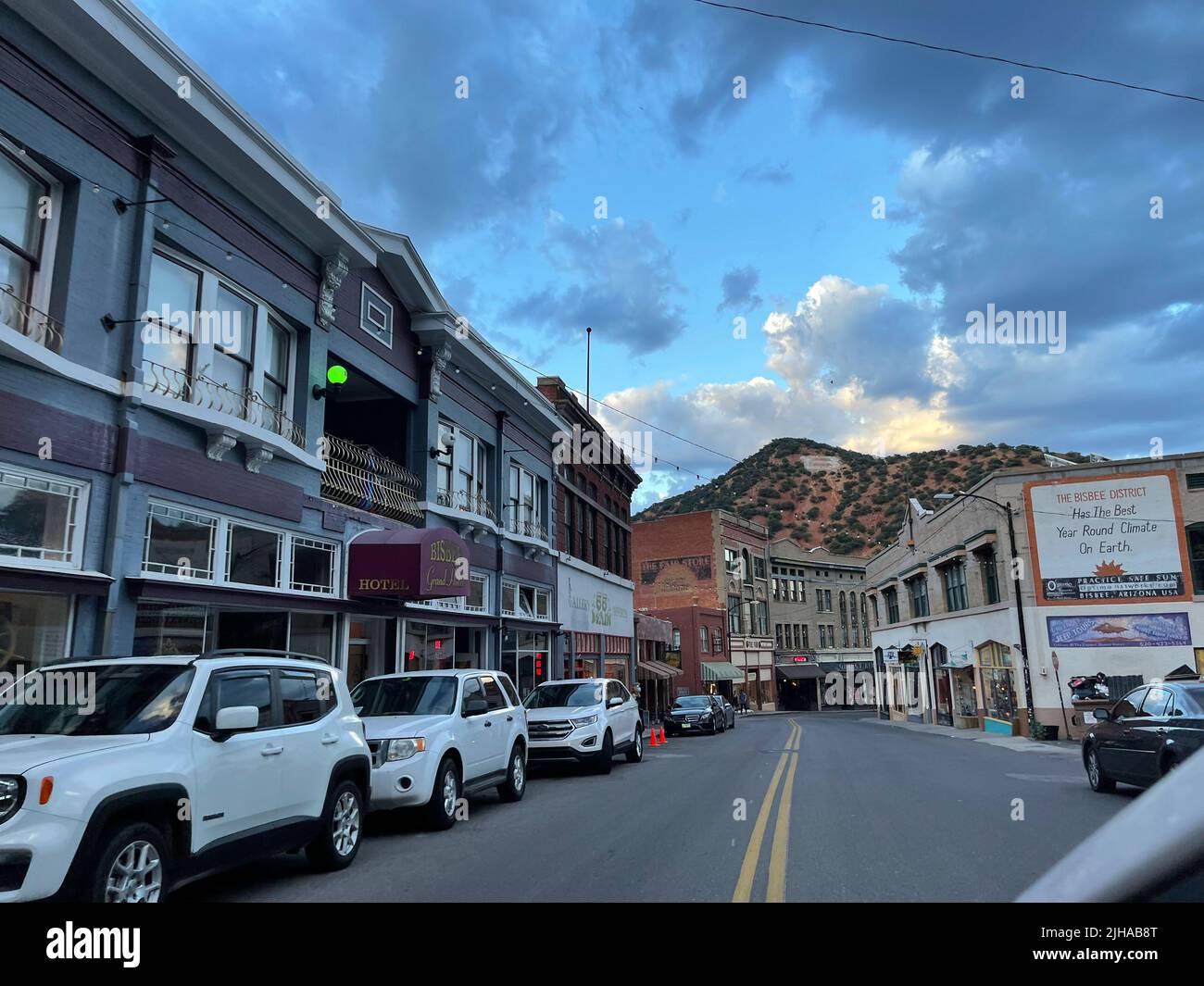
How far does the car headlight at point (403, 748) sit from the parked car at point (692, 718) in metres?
22.4

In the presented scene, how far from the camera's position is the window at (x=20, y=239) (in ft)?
32.5

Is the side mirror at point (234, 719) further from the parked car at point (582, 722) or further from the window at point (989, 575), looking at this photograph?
the window at point (989, 575)

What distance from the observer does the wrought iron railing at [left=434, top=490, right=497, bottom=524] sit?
20.3 metres

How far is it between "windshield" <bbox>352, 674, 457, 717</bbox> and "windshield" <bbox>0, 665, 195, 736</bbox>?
14.8ft

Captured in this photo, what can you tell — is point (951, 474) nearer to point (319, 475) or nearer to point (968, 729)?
point (968, 729)

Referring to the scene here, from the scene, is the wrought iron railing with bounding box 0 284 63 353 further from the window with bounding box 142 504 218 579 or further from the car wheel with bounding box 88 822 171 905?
the car wheel with bounding box 88 822 171 905

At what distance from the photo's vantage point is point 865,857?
7.97m

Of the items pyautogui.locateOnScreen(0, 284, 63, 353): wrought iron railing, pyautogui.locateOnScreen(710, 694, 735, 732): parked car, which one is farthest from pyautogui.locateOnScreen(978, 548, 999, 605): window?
pyautogui.locateOnScreen(0, 284, 63, 353): wrought iron railing

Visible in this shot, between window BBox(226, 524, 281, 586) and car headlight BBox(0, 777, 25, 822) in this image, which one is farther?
window BBox(226, 524, 281, 586)

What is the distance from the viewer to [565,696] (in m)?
17.3

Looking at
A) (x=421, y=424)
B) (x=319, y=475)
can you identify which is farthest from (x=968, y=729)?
(x=319, y=475)

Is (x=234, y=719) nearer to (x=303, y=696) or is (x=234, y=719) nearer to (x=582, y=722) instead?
(x=303, y=696)

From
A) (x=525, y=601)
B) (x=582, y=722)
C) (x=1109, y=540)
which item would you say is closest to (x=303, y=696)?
(x=582, y=722)

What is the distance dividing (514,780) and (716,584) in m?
53.1
